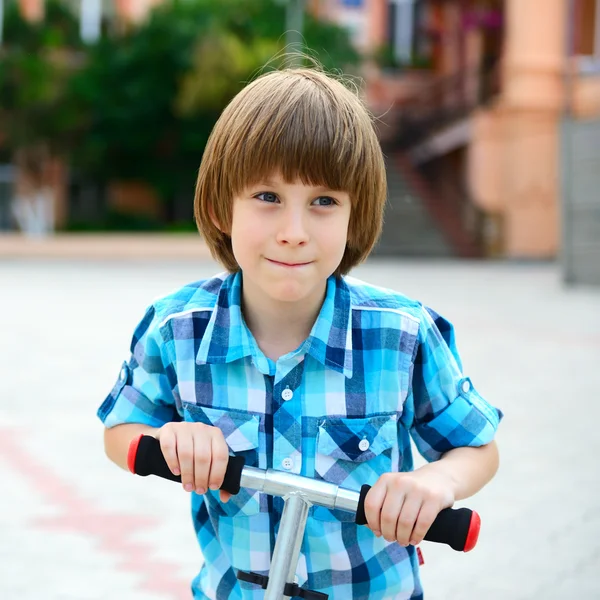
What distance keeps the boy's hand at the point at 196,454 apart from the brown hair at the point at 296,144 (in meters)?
0.39

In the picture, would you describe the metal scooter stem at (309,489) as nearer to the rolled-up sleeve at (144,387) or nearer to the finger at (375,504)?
the finger at (375,504)

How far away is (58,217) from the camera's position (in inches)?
1043

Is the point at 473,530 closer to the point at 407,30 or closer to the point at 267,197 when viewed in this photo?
the point at 267,197

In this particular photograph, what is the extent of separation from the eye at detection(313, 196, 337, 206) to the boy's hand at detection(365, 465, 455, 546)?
0.44 metres

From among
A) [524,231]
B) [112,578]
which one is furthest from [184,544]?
[524,231]

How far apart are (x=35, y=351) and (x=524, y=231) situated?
1377 centimetres

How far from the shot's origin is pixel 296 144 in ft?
4.71

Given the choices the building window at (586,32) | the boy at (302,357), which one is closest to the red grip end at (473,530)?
the boy at (302,357)

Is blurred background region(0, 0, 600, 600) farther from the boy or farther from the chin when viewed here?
the chin

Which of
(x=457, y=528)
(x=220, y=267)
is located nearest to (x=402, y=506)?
(x=457, y=528)

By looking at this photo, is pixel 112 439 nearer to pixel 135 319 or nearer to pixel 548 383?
pixel 548 383

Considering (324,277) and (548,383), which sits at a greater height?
(324,277)

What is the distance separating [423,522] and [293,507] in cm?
18

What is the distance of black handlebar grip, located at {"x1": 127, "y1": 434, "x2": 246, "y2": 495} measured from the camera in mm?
1256
